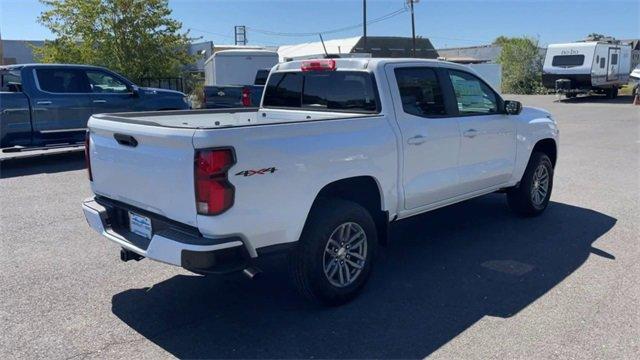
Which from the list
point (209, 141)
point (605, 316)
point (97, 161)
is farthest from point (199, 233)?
point (605, 316)

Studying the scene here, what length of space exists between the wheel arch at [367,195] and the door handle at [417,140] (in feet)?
1.65

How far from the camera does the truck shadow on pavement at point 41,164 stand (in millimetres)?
9969

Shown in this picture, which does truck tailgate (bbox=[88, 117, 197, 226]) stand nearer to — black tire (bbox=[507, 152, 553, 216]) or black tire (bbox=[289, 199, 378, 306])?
black tire (bbox=[289, 199, 378, 306])

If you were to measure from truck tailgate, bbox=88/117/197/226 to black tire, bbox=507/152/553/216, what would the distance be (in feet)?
13.8

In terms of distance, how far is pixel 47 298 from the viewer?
4.38 m

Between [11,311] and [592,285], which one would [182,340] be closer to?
[11,311]

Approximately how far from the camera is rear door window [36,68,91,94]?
10.4 m

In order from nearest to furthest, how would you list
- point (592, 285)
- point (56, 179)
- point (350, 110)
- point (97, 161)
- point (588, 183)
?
point (97, 161)
point (592, 285)
point (350, 110)
point (588, 183)
point (56, 179)

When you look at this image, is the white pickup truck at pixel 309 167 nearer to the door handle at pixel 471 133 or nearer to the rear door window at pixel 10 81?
the door handle at pixel 471 133

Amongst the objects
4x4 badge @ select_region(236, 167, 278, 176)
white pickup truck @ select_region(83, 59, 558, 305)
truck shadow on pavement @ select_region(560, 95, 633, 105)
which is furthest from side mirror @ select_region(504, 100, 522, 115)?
truck shadow on pavement @ select_region(560, 95, 633, 105)

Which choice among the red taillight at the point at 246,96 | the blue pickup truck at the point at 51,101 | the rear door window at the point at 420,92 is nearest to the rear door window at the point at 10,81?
the blue pickup truck at the point at 51,101

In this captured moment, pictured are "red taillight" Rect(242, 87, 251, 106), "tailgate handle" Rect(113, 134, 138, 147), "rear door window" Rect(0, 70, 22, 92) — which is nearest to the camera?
"tailgate handle" Rect(113, 134, 138, 147)

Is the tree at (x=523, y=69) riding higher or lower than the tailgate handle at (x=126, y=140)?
higher

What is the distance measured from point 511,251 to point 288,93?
2696 millimetres
